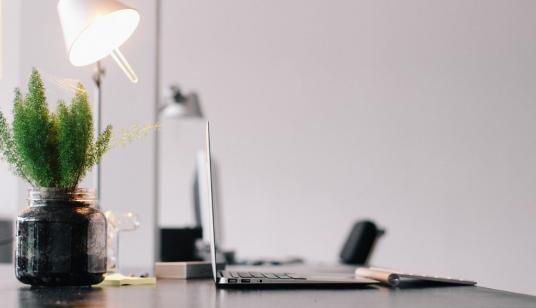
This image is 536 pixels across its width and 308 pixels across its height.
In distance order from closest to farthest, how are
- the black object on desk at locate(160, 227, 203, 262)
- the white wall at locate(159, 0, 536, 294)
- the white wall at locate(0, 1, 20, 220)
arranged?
the white wall at locate(0, 1, 20, 220) → the black object on desk at locate(160, 227, 203, 262) → the white wall at locate(159, 0, 536, 294)

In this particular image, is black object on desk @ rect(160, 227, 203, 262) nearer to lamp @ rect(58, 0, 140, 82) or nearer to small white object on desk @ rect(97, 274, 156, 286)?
lamp @ rect(58, 0, 140, 82)

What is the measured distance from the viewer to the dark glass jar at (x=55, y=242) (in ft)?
3.96

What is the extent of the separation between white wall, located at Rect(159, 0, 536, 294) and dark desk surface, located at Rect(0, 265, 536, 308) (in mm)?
4124

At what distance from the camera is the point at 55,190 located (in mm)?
1244

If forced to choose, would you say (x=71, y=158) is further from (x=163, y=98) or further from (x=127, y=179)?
(x=163, y=98)

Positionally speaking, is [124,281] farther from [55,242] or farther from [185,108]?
[185,108]

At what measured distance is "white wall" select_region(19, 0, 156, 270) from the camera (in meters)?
2.41

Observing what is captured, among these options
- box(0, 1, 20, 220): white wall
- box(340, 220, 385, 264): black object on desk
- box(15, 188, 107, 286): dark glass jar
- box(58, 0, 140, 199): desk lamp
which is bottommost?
box(340, 220, 385, 264): black object on desk

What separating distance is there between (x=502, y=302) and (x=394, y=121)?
4.62m

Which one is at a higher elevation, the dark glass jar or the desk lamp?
the desk lamp

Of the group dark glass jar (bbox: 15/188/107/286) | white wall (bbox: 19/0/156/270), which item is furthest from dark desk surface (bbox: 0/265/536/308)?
white wall (bbox: 19/0/156/270)

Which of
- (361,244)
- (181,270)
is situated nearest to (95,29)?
(181,270)

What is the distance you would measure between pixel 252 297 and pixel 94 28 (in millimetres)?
937

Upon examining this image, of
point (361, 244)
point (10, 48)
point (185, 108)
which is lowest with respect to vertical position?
point (361, 244)
